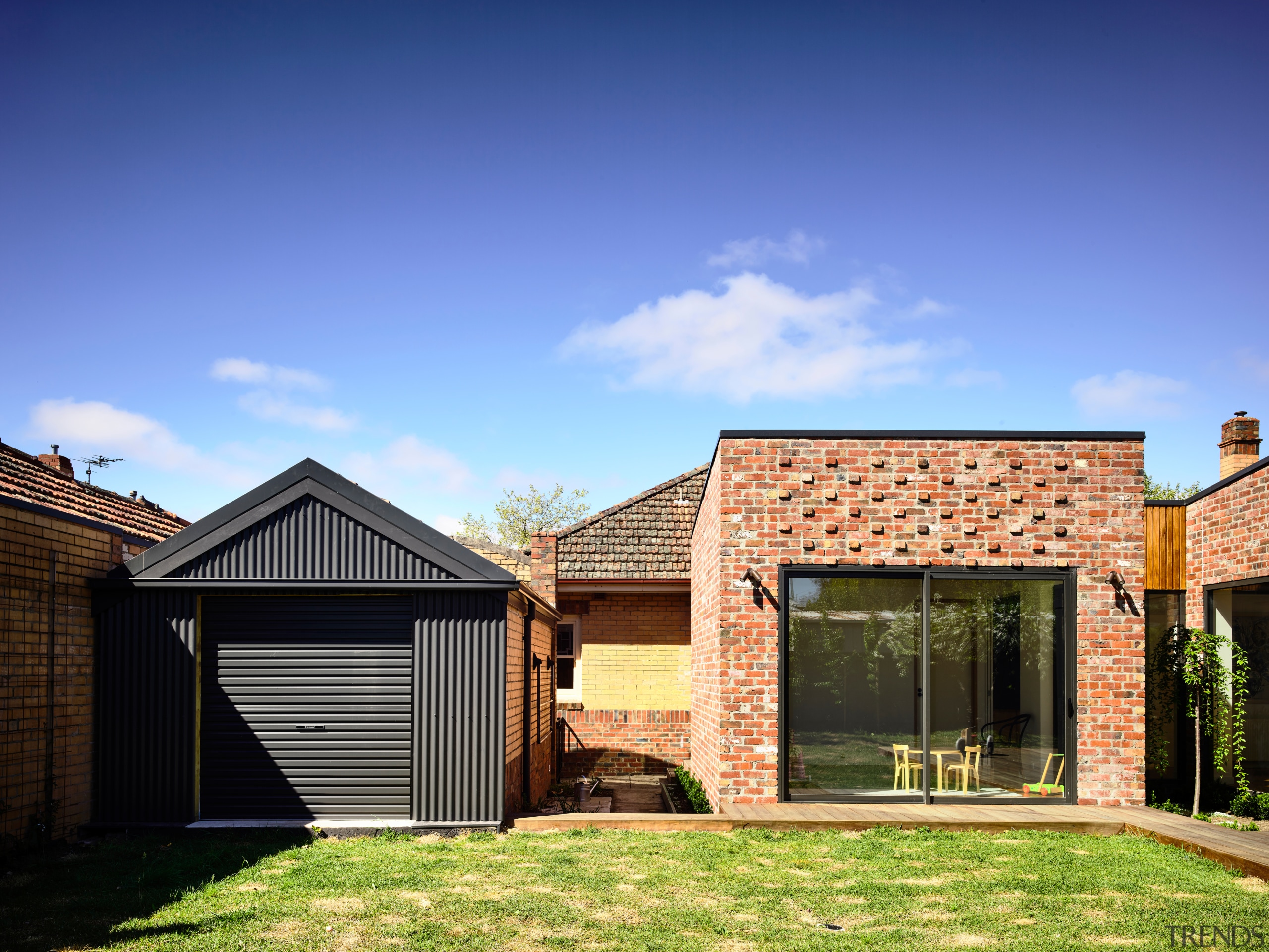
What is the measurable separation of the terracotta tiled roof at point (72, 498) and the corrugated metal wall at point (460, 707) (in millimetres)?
3883

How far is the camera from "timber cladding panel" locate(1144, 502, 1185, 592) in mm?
11555

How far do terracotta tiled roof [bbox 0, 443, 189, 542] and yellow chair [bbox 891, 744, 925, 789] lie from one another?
947cm

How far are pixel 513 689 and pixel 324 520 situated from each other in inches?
118

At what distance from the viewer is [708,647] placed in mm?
11570

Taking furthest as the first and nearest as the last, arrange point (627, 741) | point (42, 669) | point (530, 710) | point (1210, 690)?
1. point (627, 741)
2. point (530, 710)
3. point (1210, 690)
4. point (42, 669)

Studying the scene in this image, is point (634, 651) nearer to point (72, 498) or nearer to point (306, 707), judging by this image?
point (306, 707)

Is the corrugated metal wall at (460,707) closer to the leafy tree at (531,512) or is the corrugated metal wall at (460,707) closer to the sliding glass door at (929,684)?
the sliding glass door at (929,684)

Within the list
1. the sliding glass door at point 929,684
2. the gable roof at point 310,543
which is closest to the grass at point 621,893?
the sliding glass door at point 929,684

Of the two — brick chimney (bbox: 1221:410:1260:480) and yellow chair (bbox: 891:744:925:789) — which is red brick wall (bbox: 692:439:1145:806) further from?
brick chimney (bbox: 1221:410:1260:480)

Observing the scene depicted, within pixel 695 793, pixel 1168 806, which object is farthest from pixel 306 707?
pixel 1168 806

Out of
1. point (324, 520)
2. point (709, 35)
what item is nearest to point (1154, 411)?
point (709, 35)

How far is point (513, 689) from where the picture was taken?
1027 centimetres

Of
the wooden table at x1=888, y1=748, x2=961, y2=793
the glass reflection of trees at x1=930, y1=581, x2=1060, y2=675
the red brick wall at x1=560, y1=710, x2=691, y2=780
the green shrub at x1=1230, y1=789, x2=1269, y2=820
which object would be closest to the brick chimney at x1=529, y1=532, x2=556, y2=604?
the red brick wall at x1=560, y1=710, x2=691, y2=780

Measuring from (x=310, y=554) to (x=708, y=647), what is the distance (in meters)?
5.28
